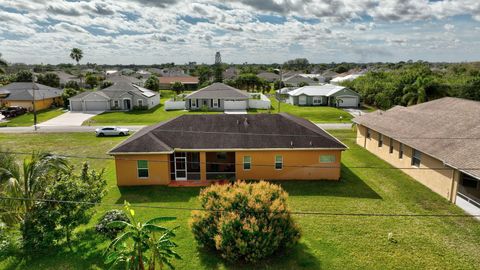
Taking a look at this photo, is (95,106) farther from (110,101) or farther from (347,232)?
(347,232)

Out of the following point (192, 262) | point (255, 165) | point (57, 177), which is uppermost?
point (57, 177)

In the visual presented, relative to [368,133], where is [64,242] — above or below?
below

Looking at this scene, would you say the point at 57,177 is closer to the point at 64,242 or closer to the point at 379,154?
the point at 64,242

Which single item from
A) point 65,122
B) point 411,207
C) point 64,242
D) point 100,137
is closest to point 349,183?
point 411,207

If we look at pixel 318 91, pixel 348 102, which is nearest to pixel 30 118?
pixel 318 91

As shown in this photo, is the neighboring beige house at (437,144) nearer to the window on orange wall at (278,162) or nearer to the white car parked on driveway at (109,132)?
the window on orange wall at (278,162)

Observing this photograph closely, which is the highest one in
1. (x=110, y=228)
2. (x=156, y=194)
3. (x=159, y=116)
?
(x=159, y=116)
